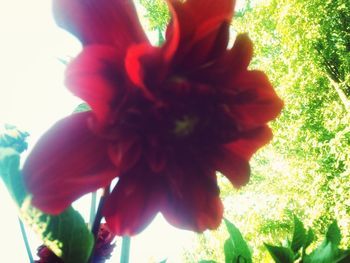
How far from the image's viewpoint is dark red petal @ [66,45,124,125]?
240 millimetres

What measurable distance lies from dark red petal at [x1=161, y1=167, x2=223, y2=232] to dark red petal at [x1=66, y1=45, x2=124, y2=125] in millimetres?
73

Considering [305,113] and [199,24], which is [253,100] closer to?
[199,24]

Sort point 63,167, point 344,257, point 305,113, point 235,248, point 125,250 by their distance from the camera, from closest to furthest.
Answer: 1. point 63,167
2. point 125,250
3. point 344,257
4. point 235,248
5. point 305,113

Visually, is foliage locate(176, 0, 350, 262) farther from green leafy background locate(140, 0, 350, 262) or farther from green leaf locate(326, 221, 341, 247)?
green leaf locate(326, 221, 341, 247)

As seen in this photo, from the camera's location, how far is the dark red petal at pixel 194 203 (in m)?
0.28

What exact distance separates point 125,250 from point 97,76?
22cm

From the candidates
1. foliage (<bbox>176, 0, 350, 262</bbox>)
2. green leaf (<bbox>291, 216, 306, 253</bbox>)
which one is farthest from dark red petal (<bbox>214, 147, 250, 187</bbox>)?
foliage (<bbox>176, 0, 350, 262</bbox>)

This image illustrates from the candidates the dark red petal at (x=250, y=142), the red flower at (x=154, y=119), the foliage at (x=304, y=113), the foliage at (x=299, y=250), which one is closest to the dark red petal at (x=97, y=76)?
the red flower at (x=154, y=119)

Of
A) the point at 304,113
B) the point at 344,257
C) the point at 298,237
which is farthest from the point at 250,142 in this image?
the point at 304,113

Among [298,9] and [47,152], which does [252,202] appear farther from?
Answer: [47,152]

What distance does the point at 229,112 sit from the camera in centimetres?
27

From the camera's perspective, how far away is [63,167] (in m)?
0.24

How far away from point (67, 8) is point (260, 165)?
846 cm

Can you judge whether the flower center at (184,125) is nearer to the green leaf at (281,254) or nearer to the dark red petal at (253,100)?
the dark red petal at (253,100)
